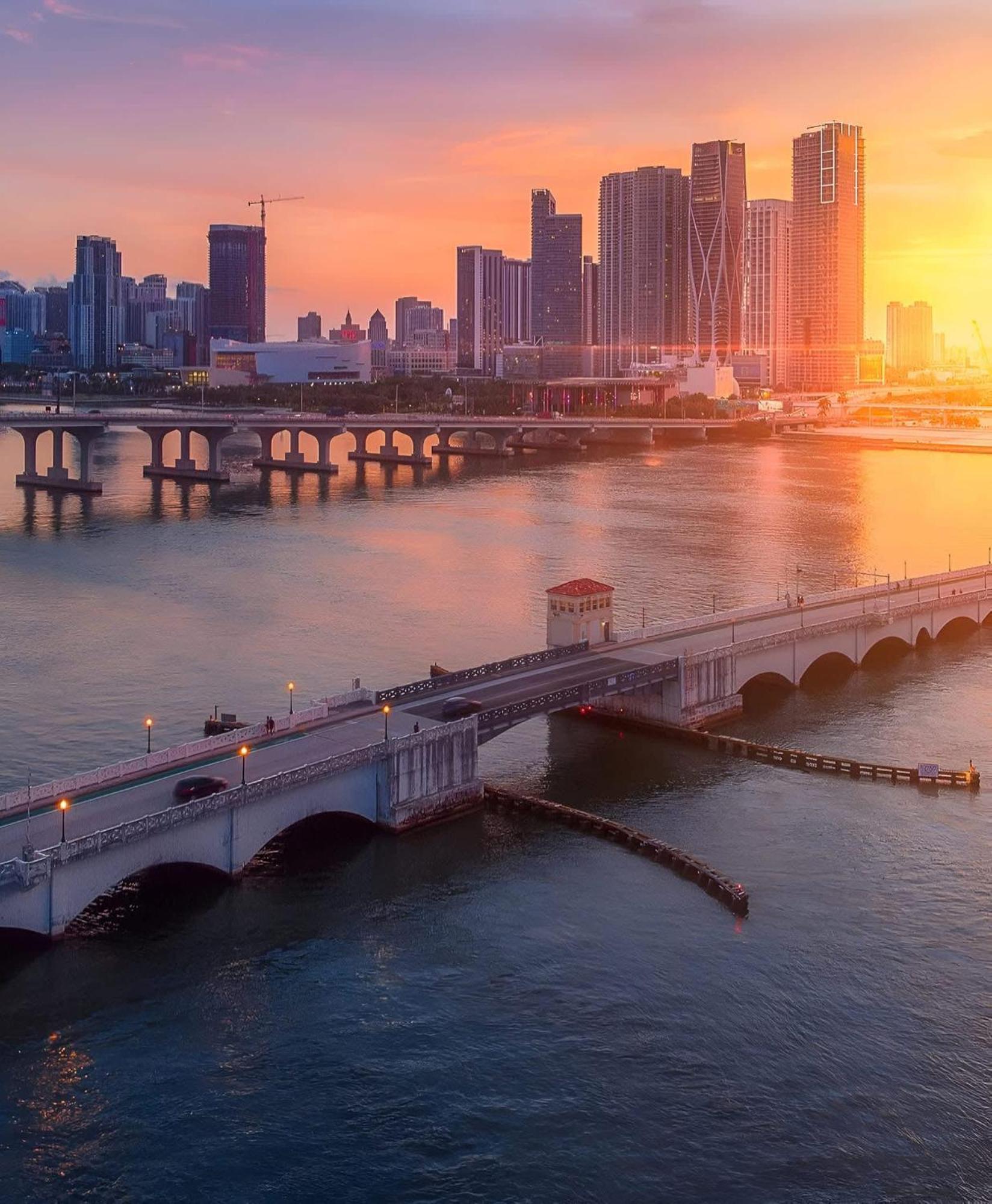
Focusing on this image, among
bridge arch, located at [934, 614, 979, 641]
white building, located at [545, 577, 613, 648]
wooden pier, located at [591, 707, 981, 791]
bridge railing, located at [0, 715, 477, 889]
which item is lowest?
wooden pier, located at [591, 707, 981, 791]

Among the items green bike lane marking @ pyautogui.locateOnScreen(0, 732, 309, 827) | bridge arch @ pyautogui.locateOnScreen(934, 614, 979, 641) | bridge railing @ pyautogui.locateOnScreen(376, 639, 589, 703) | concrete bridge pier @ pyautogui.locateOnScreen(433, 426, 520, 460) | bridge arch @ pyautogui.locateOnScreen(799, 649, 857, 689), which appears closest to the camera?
green bike lane marking @ pyautogui.locateOnScreen(0, 732, 309, 827)

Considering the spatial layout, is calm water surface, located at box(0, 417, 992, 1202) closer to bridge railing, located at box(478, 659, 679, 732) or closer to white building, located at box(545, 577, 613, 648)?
bridge railing, located at box(478, 659, 679, 732)

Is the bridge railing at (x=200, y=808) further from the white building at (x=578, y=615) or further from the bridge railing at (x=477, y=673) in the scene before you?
the white building at (x=578, y=615)

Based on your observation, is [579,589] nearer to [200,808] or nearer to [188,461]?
[200,808]

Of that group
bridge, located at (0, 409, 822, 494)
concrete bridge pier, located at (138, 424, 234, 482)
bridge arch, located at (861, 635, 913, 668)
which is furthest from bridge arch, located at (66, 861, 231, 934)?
concrete bridge pier, located at (138, 424, 234, 482)

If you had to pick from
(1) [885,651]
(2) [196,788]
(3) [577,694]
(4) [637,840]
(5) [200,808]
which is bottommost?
(4) [637,840]

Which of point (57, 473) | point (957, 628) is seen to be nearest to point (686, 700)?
point (957, 628)

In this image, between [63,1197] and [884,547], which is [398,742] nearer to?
[63,1197]

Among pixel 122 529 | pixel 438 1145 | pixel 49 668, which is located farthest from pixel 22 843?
pixel 122 529
